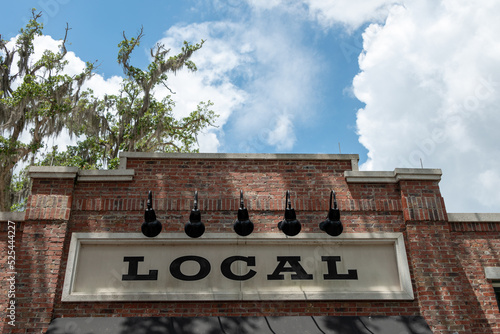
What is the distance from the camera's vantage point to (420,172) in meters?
8.67

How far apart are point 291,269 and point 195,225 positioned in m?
2.08

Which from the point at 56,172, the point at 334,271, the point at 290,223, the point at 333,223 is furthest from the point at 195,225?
the point at 56,172

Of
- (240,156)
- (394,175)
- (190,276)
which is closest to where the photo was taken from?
(190,276)

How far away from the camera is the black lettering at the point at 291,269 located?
315 inches

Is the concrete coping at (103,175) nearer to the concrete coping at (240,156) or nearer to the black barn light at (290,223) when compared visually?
the concrete coping at (240,156)

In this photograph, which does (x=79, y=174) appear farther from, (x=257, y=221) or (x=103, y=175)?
(x=257, y=221)

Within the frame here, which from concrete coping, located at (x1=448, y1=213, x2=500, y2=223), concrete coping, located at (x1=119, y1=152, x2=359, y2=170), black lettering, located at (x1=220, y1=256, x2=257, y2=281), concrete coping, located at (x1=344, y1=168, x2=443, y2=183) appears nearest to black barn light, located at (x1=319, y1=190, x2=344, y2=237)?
concrete coping, located at (x1=344, y1=168, x2=443, y2=183)

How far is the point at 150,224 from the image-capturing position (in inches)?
300

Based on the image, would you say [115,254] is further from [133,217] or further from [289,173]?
[289,173]

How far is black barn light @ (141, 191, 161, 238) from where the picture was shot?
7.53 meters

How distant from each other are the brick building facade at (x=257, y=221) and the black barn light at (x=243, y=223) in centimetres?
50

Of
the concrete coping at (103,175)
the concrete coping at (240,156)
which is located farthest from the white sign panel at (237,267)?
the concrete coping at (240,156)

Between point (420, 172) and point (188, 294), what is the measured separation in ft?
17.4

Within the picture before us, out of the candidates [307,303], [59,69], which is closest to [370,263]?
[307,303]
